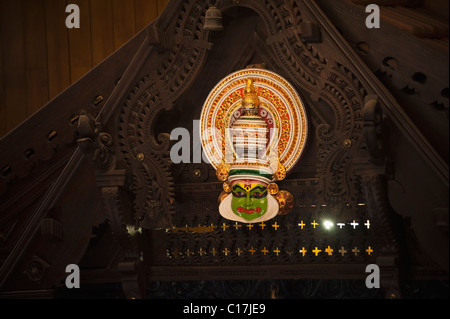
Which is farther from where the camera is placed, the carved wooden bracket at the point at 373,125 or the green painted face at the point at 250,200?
the green painted face at the point at 250,200

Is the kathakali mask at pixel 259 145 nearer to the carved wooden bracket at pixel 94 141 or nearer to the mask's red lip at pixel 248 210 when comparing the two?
the mask's red lip at pixel 248 210

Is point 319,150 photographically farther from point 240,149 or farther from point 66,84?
point 66,84

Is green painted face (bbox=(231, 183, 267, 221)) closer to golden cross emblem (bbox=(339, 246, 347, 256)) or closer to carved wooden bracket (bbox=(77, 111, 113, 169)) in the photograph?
golden cross emblem (bbox=(339, 246, 347, 256))

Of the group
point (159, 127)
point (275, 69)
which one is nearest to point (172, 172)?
point (159, 127)

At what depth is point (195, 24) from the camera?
5613 millimetres

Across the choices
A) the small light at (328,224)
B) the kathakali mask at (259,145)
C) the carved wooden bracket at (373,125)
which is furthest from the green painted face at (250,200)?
the carved wooden bracket at (373,125)

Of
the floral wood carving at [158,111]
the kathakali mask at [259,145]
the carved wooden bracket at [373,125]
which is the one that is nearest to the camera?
the carved wooden bracket at [373,125]

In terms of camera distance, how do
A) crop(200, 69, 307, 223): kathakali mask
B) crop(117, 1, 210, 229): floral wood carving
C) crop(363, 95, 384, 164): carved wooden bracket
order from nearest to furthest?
crop(363, 95, 384, 164): carved wooden bracket, crop(200, 69, 307, 223): kathakali mask, crop(117, 1, 210, 229): floral wood carving

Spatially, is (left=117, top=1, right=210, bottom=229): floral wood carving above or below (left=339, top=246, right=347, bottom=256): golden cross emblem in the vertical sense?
above

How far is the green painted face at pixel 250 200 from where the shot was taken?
5492 millimetres

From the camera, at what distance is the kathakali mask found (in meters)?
5.49

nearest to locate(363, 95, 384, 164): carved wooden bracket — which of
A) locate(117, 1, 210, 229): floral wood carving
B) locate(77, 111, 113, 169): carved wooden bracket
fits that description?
locate(117, 1, 210, 229): floral wood carving

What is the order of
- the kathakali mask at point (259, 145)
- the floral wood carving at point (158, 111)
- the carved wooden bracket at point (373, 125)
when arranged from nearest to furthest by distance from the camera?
1. the carved wooden bracket at point (373, 125)
2. the kathakali mask at point (259, 145)
3. the floral wood carving at point (158, 111)

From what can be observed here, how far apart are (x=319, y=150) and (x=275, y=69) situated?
1.73 feet
